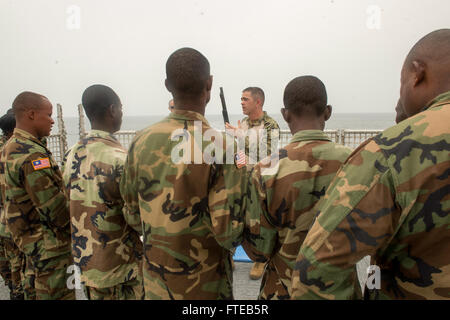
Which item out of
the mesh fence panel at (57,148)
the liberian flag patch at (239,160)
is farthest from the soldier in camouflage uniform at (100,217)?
the mesh fence panel at (57,148)

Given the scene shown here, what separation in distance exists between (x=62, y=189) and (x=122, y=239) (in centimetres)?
84

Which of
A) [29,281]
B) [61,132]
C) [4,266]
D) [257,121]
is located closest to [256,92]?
[257,121]

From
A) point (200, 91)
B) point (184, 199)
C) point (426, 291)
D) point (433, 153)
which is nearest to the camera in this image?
point (433, 153)

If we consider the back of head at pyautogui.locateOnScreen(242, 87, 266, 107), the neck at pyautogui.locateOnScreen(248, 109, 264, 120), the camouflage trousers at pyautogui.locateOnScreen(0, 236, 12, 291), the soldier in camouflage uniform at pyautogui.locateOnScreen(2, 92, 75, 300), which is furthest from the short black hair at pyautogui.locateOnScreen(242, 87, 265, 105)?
the camouflage trousers at pyautogui.locateOnScreen(0, 236, 12, 291)

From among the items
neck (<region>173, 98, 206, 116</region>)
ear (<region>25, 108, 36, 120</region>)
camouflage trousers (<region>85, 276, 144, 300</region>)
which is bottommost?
camouflage trousers (<region>85, 276, 144, 300</region>)

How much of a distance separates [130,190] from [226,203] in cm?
61

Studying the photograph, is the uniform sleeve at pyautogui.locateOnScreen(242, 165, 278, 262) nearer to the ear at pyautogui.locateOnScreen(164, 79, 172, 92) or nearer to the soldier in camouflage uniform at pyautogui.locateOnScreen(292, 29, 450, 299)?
the soldier in camouflage uniform at pyautogui.locateOnScreen(292, 29, 450, 299)

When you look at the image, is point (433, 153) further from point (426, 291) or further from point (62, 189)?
point (62, 189)

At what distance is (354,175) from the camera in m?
0.87

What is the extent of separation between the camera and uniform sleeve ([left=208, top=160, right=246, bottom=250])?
1.45 m

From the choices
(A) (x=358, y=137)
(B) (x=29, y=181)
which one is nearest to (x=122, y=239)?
(B) (x=29, y=181)

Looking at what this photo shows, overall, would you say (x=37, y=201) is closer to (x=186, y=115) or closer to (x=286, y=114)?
(x=186, y=115)

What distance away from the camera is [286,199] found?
1.43 meters

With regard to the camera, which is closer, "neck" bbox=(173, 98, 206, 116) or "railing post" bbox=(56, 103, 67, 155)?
"neck" bbox=(173, 98, 206, 116)
